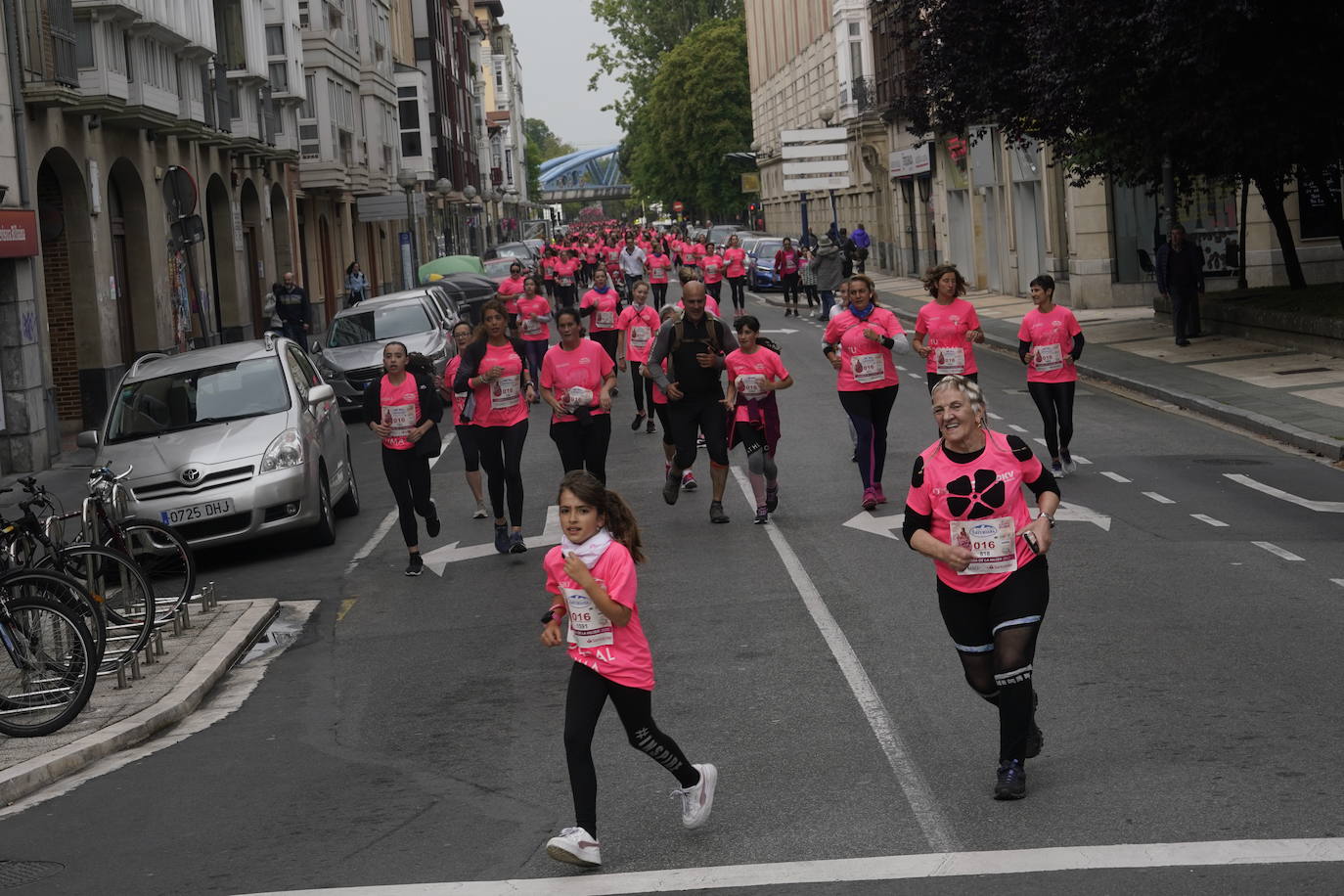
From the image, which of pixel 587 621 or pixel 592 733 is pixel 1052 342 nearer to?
pixel 587 621

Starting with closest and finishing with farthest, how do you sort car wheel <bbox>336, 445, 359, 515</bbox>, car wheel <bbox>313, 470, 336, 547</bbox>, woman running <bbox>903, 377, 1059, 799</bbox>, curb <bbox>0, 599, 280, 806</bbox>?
woman running <bbox>903, 377, 1059, 799</bbox> < curb <bbox>0, 599, 280, 806</bbox> < car wheel <bbox>313, 470, 336, 547</bbox> < car wheel <bbox>336, 445, 359, 515</bbox>

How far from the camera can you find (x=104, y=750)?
28.9ft

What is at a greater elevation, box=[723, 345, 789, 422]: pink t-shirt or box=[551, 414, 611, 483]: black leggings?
box=[723, 345, 789, 422]: pink t-shirt

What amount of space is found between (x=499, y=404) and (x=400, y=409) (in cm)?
80

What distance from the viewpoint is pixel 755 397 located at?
1398cm

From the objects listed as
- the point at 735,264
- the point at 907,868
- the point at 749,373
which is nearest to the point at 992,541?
the point at 907,868

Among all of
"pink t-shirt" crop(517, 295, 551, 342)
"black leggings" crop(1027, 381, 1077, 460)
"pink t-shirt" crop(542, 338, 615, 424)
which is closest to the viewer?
"pink t-shirt" crop(542, 338, 615, 424)

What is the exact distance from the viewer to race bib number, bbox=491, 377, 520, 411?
44.5ft

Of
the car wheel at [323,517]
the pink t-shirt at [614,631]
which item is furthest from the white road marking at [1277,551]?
the car wheel at [323,517]

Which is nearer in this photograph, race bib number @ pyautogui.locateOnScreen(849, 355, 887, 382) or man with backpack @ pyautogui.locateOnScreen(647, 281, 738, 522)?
man with backpack @ pyautogui.locateOnScreen(647, 281, 738, 522)

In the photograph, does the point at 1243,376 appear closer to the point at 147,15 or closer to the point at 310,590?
the point at 310,590

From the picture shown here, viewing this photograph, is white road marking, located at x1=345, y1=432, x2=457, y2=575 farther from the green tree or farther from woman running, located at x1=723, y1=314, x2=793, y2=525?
the green tree

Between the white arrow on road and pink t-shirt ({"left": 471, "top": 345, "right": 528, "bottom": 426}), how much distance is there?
2.74 ft

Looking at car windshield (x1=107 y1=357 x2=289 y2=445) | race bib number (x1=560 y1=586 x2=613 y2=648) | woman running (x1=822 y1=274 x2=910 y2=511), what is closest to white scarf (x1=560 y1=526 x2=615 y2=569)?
race bib number (x1=560 y1=586 x2=613 y2=648)
